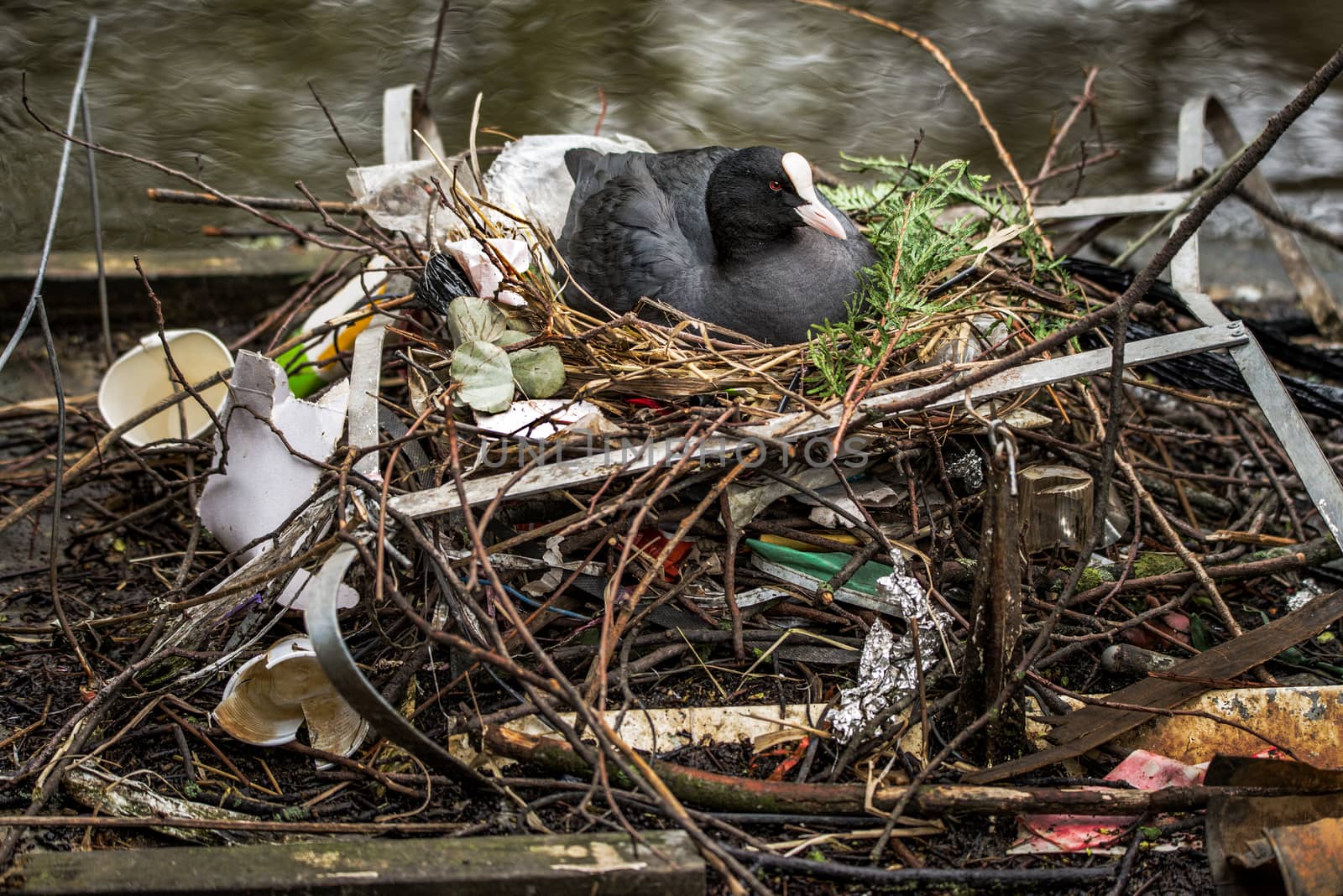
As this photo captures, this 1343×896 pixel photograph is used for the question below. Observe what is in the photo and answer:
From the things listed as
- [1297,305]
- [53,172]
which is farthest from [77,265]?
[1297,305]

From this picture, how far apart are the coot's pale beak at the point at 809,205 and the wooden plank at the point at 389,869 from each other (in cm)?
151

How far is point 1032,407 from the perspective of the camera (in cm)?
282

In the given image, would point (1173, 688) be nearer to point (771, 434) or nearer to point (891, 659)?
point (891, 659)

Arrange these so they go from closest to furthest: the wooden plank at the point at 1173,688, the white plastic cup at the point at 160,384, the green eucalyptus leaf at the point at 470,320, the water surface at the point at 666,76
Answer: the wooden plank at the point at 1173,688
the green eucalyptus leaf at the point at 470,320
the white plastic cup at the point at 160,384
the water surface at the point at 666,76

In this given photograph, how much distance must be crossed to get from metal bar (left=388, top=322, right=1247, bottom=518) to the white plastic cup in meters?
1.30

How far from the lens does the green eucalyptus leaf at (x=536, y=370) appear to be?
2.55 meters

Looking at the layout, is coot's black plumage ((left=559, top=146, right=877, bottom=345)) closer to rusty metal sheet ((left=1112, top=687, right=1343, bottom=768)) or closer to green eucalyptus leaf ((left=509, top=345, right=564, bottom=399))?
green eucalyptus leaf ((left=509, top=345, right=564, bottom=399))

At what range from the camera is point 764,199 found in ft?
9.18

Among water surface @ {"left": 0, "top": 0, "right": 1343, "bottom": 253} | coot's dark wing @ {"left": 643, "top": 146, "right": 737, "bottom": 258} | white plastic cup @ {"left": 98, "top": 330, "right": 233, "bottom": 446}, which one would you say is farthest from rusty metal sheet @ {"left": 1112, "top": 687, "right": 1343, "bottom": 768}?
water surface @ {"left": 0, "top": 0, "right": 1343, "bottom": 253}

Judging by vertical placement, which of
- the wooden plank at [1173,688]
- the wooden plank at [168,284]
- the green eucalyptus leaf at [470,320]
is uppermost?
the green eucalyptus leaf at [470,320]

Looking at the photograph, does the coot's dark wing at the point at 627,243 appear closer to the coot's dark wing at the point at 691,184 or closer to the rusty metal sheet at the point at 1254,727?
the coot's dark wing at the point at 691,184

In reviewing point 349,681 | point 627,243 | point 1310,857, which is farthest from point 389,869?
point 627,243

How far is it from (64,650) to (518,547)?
43.2 inches

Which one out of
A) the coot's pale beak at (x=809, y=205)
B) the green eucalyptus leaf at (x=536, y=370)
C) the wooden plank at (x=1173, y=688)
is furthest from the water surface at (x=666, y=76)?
the wooden plank at (x=1173, y=688)
